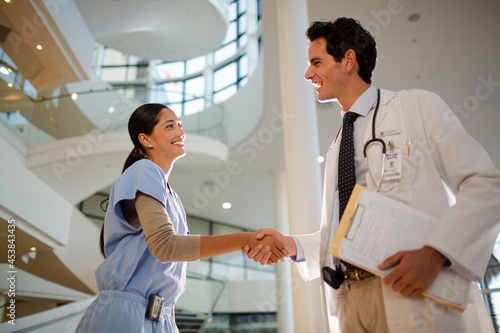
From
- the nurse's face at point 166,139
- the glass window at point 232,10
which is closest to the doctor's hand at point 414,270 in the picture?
the nurse's face at point 166,139

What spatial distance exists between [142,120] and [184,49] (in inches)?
400

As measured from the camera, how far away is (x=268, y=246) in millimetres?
1921

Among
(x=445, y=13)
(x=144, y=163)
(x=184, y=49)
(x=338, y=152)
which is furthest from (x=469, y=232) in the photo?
(x=184, y=49)

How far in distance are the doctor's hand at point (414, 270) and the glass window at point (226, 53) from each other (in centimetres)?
1431

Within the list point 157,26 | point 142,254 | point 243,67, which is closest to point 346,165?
point 142,254

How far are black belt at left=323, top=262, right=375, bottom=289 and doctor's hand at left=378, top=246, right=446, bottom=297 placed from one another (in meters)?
Result: 0.19

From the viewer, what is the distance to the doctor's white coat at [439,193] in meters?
1.28

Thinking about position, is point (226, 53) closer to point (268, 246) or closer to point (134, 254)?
point (268, 246)

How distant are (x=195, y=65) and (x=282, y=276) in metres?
10.3

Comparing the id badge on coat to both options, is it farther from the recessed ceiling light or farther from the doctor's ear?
the recessed ceiling light

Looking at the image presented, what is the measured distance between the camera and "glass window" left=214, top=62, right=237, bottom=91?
14570 mm

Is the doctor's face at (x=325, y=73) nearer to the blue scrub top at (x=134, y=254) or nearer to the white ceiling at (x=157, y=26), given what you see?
the blue scrub top at (x=134, y=254)

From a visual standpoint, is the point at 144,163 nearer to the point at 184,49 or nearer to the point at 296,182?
the point at 296,182

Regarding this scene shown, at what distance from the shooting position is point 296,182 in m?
4.35
